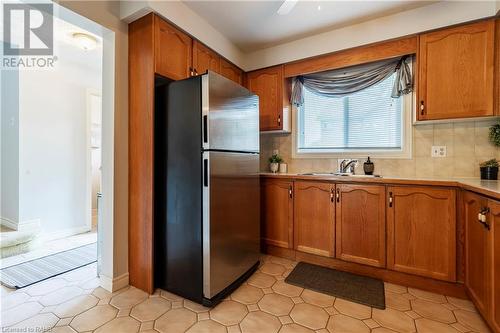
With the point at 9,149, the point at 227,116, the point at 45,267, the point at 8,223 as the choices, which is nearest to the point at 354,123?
the point at 227,116

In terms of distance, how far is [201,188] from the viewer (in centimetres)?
170

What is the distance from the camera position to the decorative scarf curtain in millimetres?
2336

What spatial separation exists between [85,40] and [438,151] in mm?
3849

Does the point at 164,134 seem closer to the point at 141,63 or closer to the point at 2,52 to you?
the point at 141,63

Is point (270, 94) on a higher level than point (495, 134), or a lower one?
higher

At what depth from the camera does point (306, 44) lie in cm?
262

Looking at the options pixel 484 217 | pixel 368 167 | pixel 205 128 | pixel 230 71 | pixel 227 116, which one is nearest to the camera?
pixel 484 217

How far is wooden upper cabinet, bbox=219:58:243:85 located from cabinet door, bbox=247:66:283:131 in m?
0.18

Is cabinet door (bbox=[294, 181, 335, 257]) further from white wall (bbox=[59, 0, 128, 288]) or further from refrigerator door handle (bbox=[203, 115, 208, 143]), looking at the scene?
white wall (bbox=[59, 0, 128, 288])

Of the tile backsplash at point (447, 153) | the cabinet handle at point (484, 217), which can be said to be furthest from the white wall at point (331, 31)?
the cabinet handle at point (484, 217)

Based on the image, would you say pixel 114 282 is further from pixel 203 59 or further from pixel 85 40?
pixel 85 40

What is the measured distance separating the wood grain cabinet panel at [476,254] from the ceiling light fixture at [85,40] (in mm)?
3747

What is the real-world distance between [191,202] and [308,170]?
168 centimetres

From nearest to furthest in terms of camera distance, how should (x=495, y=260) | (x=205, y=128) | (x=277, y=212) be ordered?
(x=495, y=260)
(x=205, y=128)
(x=277, y=212)
